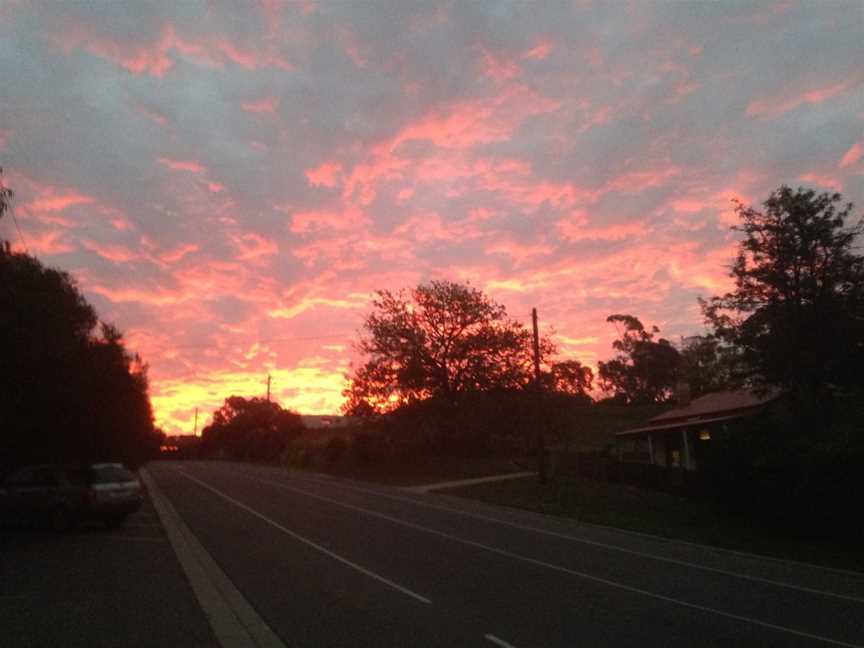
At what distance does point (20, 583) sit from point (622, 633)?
9297 millimetres

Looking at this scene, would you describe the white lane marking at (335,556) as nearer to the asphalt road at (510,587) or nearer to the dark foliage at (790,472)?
the asphalt road at (510,587)

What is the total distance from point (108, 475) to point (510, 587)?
12700 millimetres

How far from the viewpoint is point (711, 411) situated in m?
39.9

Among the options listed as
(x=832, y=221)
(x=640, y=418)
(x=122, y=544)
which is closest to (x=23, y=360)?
(x=122, y=544)

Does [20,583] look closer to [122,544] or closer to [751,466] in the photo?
[122,544]

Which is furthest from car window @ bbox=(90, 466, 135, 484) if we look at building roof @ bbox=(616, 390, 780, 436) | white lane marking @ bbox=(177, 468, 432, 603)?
building roof @ bbox=(616, 390, 780, 436)

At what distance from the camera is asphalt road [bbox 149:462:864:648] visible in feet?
30.2

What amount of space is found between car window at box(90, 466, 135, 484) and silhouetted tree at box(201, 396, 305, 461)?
65.8 m

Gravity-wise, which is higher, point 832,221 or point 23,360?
point 832,221

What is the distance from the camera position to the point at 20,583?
477 inches

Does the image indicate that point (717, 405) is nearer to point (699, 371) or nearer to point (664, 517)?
point (664, 517)

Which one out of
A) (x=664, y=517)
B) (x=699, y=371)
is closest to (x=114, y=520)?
(x=664, y=517)

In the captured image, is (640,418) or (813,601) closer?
(813,601)

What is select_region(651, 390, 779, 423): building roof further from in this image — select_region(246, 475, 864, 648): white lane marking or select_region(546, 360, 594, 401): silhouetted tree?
select_region(246, 475, 864, 648): white lane marking
